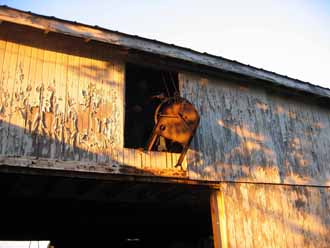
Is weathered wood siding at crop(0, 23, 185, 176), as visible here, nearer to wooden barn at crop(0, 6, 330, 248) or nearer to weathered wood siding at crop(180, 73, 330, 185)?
wooden barn at crop(0, 6, 330, 248)

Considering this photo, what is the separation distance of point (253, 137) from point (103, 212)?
15.3 feet

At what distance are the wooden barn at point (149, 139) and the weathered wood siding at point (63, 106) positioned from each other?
19 millimetres

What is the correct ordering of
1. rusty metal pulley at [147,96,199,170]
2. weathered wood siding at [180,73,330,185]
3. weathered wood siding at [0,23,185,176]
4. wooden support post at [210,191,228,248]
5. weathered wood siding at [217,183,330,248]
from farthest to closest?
1. weathered wood siding at [180,73,330,185]
2. weathered wood siding at [217,183,330,248]
3. wooden support post at [210,191,228,248]
4. rusty metal pulley at [147,96,199,170]
5. weathered wood siding at [0,23,185,176]

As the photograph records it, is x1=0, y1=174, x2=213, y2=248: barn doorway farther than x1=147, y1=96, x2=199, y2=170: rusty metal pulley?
Yes

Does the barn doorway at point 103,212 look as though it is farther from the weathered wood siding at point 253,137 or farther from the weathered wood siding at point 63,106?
the weathered wood siding at point 253,137

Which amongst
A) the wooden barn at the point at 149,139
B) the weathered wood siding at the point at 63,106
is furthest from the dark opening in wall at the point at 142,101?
the weathered wood siding at the point at 63,106

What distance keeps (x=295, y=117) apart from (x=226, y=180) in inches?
121

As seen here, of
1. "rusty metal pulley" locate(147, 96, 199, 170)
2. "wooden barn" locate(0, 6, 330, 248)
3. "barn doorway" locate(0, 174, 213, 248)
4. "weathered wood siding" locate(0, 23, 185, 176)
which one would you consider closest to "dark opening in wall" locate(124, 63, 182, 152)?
"wooden barn" locate(0, 6, 330, 248)

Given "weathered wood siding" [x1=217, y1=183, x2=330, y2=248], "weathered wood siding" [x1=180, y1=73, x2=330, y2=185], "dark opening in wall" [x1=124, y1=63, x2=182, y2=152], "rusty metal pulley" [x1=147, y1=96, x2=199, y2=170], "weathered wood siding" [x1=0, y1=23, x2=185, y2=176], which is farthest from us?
"dark opening in wall" [x1=124, y1=63, x2=182, y2=152]

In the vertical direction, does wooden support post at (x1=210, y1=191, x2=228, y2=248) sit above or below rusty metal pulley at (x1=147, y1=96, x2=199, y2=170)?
below

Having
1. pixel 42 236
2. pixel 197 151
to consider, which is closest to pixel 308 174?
pixel 197 151

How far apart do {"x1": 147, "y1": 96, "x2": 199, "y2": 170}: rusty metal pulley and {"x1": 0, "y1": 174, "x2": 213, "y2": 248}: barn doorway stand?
39.4 inches

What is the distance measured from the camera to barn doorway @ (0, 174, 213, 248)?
7.48 m

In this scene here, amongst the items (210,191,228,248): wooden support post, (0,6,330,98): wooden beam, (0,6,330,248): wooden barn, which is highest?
(0,6,330,98): wooden beam
